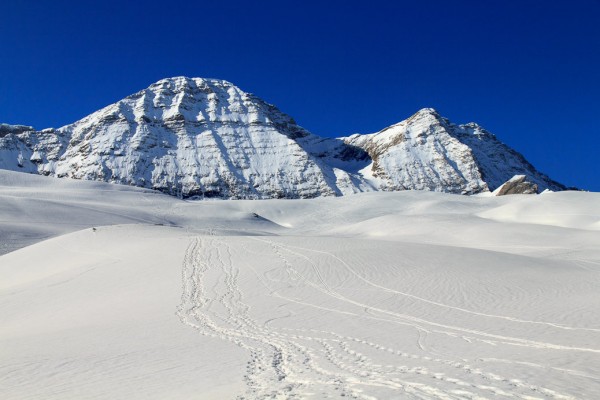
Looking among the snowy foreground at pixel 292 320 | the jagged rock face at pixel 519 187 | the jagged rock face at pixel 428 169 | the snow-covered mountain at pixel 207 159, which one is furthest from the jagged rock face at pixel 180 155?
the snowy foreground at pixel 292 320

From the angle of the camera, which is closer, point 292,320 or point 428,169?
point 292,320

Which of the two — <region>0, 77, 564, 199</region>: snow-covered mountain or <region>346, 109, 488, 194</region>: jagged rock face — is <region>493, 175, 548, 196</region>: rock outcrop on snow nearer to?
<region>346, 109, 488, 194</region>: jagged rock face

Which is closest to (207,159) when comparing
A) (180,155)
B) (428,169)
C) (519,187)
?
(180,155)

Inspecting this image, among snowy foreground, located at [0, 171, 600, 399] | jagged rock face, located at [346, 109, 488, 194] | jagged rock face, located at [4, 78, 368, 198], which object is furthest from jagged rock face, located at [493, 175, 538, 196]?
snowy foreground, located at [0, 171, 600, 399]

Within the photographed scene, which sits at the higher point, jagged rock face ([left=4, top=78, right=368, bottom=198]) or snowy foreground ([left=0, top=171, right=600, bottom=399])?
jagged rock face ([left=4, top=78, right=368, bottom=198])

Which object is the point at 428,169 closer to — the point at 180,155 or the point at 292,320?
the point at 180,155

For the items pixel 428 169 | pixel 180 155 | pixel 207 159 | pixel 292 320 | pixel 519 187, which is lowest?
pixel 292 320

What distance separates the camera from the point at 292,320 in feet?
41.1

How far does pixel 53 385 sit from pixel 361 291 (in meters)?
10.8

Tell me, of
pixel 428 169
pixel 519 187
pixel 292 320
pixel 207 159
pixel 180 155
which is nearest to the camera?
pixel 292 320

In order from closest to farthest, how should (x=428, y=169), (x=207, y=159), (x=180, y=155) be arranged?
(x=180, y=155) → (x=207, y=159) → (x=428, y=169)

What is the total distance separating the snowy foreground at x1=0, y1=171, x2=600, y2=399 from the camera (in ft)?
23.2

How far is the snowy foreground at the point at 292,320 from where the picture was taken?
7082 millimetres

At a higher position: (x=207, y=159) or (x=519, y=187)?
(x=207, y=159)
